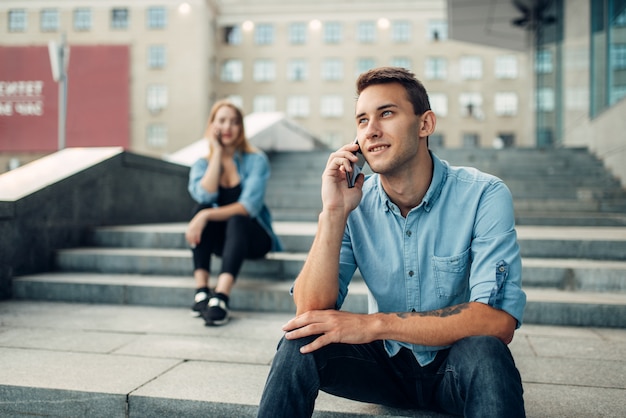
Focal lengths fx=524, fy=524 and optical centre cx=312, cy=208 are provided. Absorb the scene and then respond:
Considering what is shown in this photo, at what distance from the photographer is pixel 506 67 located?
38.6 metres

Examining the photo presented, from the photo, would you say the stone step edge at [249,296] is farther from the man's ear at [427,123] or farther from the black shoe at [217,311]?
the man's ear at [427,123]

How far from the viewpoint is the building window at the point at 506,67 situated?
126 feet

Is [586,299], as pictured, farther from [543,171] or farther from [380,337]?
[543,171]

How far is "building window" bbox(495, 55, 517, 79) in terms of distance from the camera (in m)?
38.3

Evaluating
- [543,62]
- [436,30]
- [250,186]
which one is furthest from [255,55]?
[250,186]

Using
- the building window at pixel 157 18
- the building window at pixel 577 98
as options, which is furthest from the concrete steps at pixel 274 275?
the building window at pixel 157 18

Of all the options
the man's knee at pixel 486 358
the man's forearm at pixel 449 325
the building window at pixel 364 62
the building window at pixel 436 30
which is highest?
the building window at pixel 436 30

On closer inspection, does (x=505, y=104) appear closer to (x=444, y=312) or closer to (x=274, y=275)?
(x=274, y=275)

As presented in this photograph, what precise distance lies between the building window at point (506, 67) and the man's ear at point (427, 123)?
40.1 meters

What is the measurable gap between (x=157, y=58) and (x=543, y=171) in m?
34.6

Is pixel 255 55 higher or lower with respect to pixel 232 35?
lower

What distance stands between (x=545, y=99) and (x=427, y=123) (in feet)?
44.3

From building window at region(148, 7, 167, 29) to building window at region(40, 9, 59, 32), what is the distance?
720 centimetres

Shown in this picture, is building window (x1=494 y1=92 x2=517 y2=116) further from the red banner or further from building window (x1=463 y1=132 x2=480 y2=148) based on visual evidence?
the red banner
